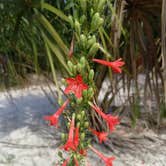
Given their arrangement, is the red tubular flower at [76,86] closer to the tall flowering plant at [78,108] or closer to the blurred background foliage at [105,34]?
the tall flowering plant at [78,108]

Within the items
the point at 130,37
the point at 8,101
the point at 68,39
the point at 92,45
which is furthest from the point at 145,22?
the point at 8,101

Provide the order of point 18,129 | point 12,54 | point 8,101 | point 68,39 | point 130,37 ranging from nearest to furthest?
point 130,37, point 68,39, point 18,129, point 12,54, point 8,101

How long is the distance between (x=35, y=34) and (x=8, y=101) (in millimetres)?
2336

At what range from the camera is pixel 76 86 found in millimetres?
1411

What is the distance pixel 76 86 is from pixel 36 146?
7.61 ft

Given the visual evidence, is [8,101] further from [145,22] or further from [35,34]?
[145,22]

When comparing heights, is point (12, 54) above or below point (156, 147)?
above

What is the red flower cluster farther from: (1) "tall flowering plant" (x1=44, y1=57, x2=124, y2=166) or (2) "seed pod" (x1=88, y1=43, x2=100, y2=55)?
(2) "seed pod" (x1=88, y1=43, x2=100, y2=55)

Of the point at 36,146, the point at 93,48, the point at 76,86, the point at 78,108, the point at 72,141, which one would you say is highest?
the point at 93,48

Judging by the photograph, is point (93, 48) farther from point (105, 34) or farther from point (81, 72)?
point (105, 34)

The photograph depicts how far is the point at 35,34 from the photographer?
3.46m

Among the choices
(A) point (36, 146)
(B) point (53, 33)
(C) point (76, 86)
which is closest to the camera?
(C) point (76, 86)

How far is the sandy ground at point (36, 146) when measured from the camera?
10.7 ft

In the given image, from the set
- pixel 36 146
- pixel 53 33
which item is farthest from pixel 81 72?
pixel 36 146
